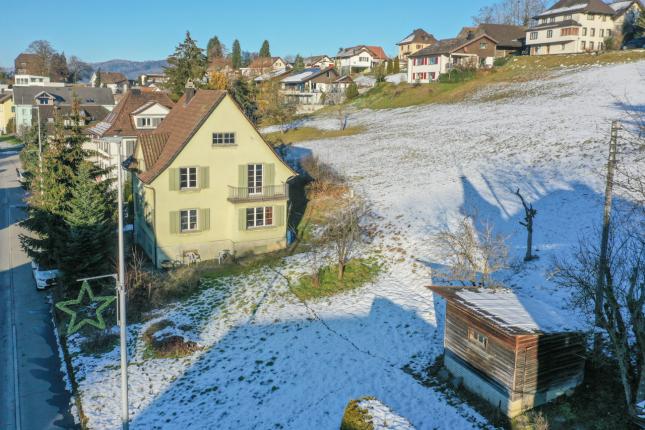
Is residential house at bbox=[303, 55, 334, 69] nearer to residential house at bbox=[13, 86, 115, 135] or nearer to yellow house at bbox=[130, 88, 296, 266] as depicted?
residential house at bbox=[13, 86, 115, 135]

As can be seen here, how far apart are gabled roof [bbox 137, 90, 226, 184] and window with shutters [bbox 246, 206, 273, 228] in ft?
19.5

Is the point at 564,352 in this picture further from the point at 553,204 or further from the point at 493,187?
the point at 493,187

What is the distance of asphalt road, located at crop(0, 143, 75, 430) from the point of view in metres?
20.1

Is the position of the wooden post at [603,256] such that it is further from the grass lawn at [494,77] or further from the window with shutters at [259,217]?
the grass lawn at [494,77]

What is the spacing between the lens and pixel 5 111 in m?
120

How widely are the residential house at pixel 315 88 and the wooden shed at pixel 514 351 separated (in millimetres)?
74559

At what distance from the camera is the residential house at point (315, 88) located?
92812 mm

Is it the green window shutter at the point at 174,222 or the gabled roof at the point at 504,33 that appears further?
the gabled roof at the point at 504,33

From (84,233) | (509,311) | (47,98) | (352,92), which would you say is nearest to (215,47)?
(47,98)

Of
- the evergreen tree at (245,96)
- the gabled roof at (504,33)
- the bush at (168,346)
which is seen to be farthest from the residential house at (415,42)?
the bush at (168,346)

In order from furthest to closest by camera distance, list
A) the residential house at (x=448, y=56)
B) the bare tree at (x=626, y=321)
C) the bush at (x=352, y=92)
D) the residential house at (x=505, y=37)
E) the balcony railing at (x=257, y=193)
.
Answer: the residential house at (x=505, y=37) → the bush at (x=352, y=92) → the residential house at (x=448, y=56) → the balcony railing at (x=257, y=193) → the bare tree at (x=626, y=321)

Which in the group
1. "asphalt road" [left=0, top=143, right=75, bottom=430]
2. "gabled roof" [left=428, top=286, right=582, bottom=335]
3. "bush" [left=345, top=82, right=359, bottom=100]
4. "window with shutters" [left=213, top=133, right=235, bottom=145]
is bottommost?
"asphalt road" [left=0, top=143, right=75, bottom=430]

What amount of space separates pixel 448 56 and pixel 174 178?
64.4 m

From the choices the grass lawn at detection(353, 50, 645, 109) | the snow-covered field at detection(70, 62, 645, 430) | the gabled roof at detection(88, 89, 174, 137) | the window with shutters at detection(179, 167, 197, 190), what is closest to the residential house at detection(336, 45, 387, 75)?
the grass lawn at detection(353, 50, 645, 109)
